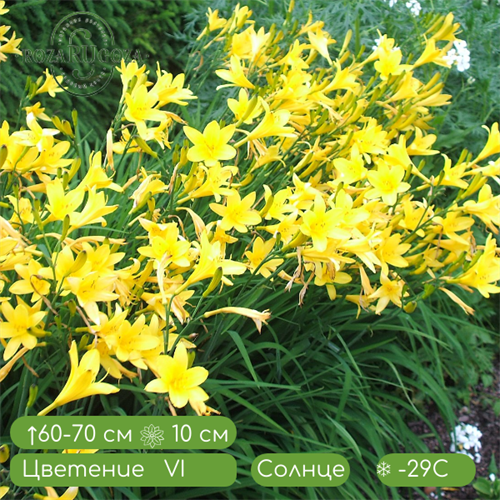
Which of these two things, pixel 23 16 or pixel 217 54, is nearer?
pixel 217 54

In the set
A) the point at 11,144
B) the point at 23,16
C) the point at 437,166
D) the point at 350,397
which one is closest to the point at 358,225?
the point at 350,397

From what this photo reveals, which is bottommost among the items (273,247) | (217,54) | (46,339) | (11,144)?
(46,339)

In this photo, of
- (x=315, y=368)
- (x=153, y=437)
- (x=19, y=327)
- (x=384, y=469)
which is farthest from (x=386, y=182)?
(x=19, y=327)

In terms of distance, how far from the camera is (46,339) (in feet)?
4.66

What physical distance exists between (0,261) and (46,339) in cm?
24

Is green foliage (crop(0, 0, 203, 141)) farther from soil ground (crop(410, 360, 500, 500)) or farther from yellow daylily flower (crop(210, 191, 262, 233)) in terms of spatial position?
soil ground (crop(410, 360, 500, 500))

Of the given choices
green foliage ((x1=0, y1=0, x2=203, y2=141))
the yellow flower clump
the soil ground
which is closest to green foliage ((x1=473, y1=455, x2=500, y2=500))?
the soil ground

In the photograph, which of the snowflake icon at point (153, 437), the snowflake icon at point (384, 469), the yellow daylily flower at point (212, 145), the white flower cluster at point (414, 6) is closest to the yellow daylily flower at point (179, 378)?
the snowflake icon at point (153, 437)

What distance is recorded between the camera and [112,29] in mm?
3385

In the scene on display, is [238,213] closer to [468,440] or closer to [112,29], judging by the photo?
[468,440]

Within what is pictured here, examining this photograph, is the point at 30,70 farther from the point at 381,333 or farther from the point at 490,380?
the point at 490,380

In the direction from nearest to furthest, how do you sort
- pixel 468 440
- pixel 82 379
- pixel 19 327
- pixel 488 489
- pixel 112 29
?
pixel 82 379 < pixel 19 327 < pixel 488 489 < pixel 468 440 < pixel 112 29

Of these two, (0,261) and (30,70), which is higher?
(30,70)

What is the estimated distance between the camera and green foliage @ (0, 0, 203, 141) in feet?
9.91
